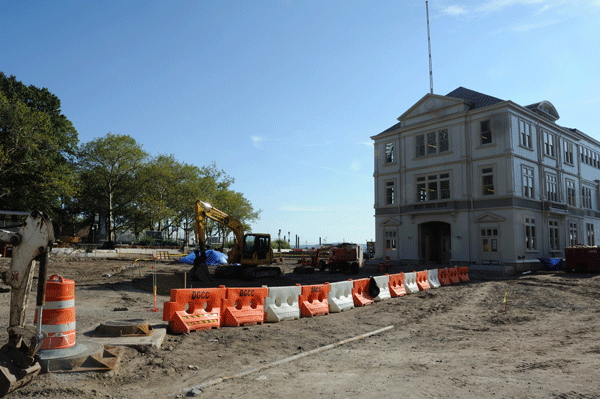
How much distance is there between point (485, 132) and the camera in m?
29.9

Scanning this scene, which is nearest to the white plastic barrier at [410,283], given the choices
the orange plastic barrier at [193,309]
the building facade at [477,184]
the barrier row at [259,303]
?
the barrier row at [259,303]

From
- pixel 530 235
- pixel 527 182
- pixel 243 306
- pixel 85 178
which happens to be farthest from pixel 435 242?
pixel 85 178

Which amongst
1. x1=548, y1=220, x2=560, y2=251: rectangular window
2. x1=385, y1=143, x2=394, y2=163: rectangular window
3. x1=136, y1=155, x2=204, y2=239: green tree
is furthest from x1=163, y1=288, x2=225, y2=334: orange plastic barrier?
x1=136, y1=155, x2=204, y2=239: green tree

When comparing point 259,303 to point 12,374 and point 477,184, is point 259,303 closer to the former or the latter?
point 12,374

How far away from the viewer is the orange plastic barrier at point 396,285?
16375mm

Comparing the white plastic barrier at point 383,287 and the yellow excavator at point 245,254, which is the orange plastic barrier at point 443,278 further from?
the yellow excavator at point 245,254

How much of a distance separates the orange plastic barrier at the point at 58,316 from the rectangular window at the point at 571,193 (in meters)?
39.4

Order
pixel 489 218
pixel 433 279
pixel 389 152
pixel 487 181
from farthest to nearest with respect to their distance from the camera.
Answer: pixel 389 152 → pixel 487 181 → pixel 489 218 → pixel 433 279

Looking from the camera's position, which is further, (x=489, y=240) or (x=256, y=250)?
(x=489, y=240)

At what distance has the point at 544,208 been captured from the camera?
3139 cm

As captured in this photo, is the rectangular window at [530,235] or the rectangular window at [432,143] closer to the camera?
the rectangular window at [530,235]

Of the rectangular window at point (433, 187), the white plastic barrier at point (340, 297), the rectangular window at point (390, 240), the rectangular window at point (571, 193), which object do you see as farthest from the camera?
the rectangular window at point (571, 193)

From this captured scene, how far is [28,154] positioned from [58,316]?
3549cm

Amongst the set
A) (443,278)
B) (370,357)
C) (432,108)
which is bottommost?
(370,357)
